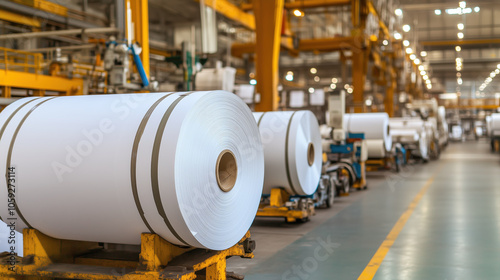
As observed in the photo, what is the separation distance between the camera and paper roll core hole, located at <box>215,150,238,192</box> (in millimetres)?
4211

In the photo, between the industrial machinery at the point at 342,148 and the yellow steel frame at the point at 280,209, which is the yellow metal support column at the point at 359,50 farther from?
the yellow steel frame at the point at 280,209

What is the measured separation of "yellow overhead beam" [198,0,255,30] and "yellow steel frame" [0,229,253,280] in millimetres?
10371

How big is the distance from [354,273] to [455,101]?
4769 centimetres

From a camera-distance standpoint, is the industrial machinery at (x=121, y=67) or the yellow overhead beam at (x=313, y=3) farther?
the yellow overhead beam at (x=313, y=3)

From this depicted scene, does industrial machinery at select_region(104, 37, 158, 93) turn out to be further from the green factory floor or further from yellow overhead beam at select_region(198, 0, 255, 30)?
yellow overhead beam at select_region(198, 0, 255, 30)

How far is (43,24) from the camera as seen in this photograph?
625 inches

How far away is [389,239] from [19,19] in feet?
38.6

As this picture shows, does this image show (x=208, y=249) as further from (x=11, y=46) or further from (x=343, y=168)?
(x=11, y=46)

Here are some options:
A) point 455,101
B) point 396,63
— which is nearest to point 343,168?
point 396,63

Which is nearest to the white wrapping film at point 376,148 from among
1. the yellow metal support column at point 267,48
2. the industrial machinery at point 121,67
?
the yellow metal support column at point 267,48

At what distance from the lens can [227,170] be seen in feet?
14.4

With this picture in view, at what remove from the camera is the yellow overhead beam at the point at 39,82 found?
1203cm

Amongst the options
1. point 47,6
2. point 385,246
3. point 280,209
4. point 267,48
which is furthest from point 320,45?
point 385,246

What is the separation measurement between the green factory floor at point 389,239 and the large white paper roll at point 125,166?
1667 mm
